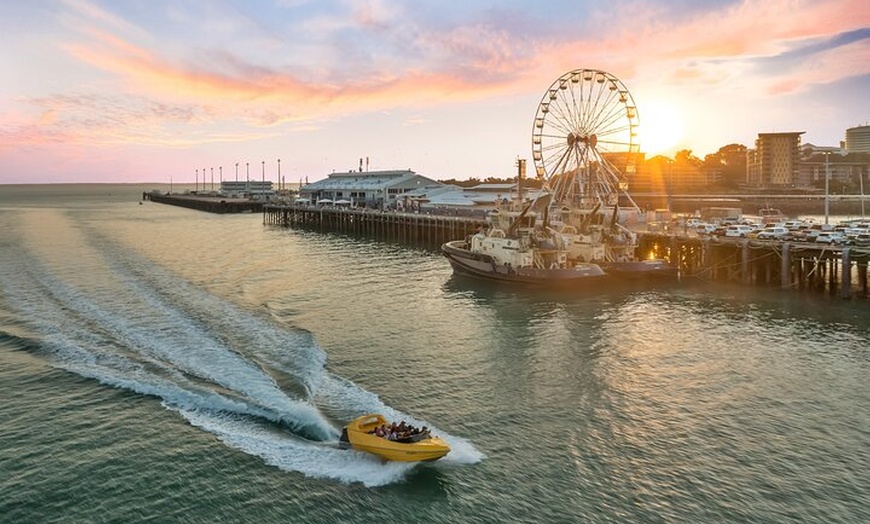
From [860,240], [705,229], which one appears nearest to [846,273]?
[860,240]

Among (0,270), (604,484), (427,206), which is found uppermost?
(427,206)

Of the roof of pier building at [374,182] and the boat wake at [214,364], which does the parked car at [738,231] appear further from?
the roof of pier building at [374,182]

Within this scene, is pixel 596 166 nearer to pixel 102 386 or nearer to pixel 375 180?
pixel 102 386

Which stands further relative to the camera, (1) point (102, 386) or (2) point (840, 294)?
(2) point (840, 294)

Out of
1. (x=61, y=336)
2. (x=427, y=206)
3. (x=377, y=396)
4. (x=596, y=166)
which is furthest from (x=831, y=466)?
(x=427, y=206)

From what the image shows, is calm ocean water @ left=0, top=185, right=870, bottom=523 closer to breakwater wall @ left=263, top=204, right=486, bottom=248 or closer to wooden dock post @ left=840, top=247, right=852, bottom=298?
wooden dock post @ left=840, top=247, right=852, bottom=298

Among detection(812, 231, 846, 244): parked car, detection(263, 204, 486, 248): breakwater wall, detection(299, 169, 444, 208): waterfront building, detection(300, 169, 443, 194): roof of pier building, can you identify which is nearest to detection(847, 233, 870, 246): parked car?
detection(812, 231, 846, 244): parked car
